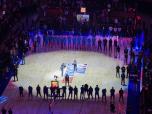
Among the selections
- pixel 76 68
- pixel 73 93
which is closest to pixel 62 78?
pixel 76 68

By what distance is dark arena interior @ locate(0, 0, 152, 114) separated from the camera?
34750 mm

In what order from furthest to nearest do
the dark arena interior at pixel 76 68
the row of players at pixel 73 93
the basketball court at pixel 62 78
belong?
the row of players at pixel 73 93 → the dark arena interior at pixel 76 68 → the basketball court at pixel 62 78

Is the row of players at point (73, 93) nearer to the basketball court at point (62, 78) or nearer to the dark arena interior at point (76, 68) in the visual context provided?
the dark arena interior at point (76, 68)

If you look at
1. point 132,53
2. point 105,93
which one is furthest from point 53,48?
point 105,93

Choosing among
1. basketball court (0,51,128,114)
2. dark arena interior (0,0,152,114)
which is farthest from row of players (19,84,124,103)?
basketball court (0,51,128,114)

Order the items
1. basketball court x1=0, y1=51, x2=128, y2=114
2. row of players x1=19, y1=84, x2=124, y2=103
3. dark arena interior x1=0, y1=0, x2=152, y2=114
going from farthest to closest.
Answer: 1. row of players x1=19, y1=84, x2=124, y2=103
2. dark arena interior x1=0, y1=0, x2=152, y2=114
3. basketball court x1=0, y1=51, x2=128, y2=114

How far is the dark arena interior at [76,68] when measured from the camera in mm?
34750

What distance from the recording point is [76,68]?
135 feet

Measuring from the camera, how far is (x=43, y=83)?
38.2 m

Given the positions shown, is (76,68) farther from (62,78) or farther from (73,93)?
(73,93)

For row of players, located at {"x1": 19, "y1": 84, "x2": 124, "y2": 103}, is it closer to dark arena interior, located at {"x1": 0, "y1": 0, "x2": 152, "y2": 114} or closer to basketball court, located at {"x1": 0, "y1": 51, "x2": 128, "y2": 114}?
dark arena interior, located at {"x1": 0, "y1": 0, "x2": 152, "y2": 114}

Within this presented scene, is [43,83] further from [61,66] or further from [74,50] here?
[74,50]

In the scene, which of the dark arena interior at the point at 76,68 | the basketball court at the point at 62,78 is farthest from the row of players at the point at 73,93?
the basketball court at the point at 62,78

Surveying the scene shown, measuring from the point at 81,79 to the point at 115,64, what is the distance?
4166mm
